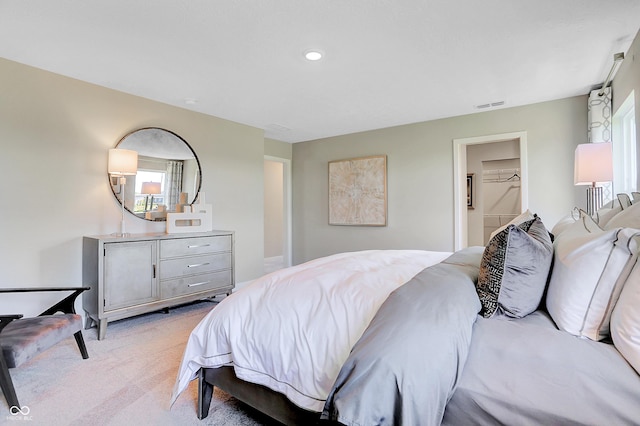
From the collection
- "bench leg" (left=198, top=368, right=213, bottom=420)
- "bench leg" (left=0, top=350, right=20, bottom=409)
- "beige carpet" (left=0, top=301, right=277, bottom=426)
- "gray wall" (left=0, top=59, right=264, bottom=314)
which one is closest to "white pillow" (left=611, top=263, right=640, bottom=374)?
"beige carpet" (left=0, top=301, right=277, bottom=426)

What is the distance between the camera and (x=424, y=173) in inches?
182

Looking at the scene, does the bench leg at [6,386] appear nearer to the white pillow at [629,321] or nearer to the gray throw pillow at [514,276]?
the gray throw pillow at [514,276]

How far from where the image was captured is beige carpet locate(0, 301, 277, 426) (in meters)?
1.73

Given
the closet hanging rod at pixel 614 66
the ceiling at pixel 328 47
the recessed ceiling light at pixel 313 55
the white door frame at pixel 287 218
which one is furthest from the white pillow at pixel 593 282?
the white door frame at pixel 287 218

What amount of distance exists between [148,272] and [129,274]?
167 millimetres

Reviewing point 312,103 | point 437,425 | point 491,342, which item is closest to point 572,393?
point 491,342

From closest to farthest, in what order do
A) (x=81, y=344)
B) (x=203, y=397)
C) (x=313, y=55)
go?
(x=203, y=397) → (x=81, y=344) → (x=313, y=55)

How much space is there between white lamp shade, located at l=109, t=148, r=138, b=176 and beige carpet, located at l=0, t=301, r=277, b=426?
1.53 meters

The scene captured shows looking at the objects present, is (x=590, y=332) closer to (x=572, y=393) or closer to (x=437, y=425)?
(x=572, y=393)

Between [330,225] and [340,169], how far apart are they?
3.11 feet

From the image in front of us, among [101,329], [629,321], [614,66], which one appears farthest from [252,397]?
[614,66]

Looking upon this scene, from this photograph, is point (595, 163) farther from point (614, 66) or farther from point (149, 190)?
point (149, 190)

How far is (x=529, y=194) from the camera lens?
12.8ft

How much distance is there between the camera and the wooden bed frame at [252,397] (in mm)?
1356
